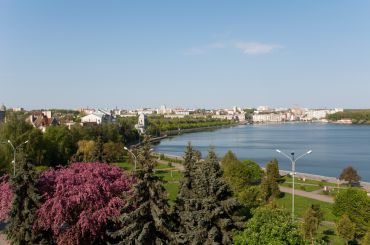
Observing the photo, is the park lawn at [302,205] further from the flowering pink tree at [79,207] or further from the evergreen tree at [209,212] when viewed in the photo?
the flowering pink tree at [79,207]

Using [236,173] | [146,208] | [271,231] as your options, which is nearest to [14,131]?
[236,173]

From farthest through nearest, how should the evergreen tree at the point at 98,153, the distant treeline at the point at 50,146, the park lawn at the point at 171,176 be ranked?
the evergreen tree at the point at 98,153 < the distant treeline at the point at 50,146 < the park lawn at the point at 171,176

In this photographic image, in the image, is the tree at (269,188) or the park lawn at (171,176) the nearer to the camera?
the tree at (269,188)

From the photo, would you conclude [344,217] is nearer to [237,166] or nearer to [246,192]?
[246,192]

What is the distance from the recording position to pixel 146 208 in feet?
44.2

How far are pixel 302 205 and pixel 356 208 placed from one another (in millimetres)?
6788

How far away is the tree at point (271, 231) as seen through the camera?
10844 mm

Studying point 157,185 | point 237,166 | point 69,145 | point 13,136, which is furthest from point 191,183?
point 69,145

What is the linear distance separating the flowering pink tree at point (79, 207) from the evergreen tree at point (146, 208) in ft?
5.32

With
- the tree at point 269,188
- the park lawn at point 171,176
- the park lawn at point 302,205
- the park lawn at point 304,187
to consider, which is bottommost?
the park lawn at point 171,176

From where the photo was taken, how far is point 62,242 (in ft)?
49.0

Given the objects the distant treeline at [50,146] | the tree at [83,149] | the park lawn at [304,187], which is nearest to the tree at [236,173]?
the park lawn at [304,187]

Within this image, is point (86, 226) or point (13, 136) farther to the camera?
point (13, 136)

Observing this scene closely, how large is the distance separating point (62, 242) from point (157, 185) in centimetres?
442
